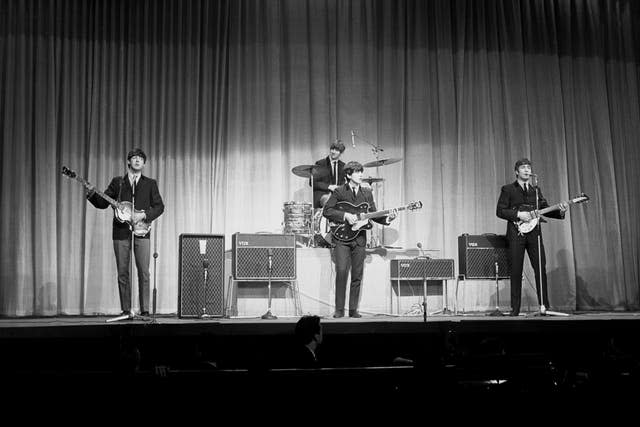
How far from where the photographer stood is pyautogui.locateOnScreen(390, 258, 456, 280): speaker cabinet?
877cm

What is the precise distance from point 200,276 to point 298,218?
4.73 feet

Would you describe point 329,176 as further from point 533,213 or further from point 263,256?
point 533,213

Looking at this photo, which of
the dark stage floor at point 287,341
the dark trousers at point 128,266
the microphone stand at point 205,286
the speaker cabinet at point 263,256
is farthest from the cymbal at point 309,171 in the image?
the dark stage floor at point 287,341

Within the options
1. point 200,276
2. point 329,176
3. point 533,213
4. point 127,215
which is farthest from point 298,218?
point 533,213

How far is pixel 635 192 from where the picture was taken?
10672 millimetres

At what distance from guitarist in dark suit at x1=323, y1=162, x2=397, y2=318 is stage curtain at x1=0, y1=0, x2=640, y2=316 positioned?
1421mm

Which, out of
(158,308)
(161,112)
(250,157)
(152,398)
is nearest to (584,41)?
(250,157)

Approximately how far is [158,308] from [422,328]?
475 centimetres

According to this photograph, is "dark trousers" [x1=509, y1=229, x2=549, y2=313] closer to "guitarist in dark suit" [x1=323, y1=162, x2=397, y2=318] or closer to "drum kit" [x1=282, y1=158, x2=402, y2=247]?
"guitarist in dark suit" [x1=323, y1=162, x2=397, y2=318]

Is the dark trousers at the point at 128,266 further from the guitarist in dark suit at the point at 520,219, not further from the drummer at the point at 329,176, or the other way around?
the guitarist in dark suit at the point at 520,219

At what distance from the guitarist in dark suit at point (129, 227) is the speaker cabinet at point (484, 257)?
12.5 feet

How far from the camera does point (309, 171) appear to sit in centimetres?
927

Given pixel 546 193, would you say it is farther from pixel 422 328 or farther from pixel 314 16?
pixel 422 328

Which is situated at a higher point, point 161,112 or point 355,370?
point 161,112
